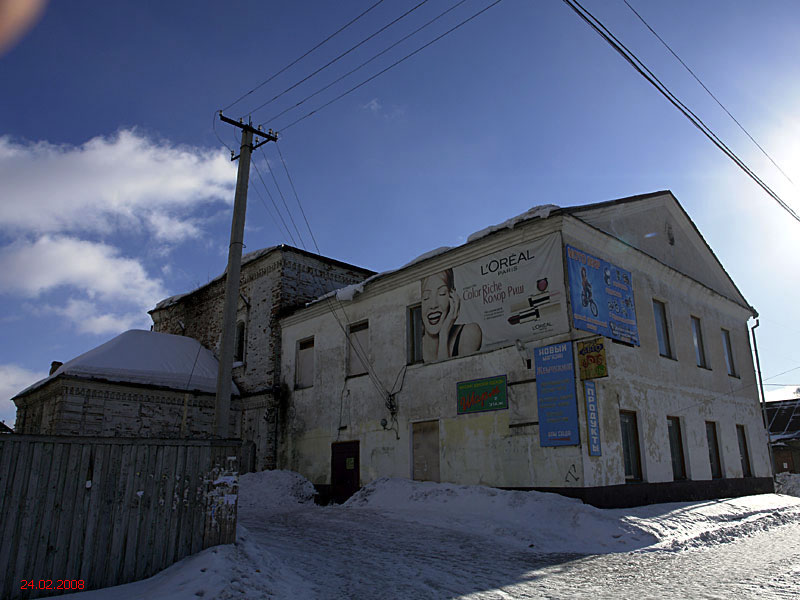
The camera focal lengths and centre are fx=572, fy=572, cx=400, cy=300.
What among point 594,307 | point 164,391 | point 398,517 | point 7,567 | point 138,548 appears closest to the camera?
point 7,567

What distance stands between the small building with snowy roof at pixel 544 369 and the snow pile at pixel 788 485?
2564 mm

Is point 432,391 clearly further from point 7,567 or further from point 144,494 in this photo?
point 7,567

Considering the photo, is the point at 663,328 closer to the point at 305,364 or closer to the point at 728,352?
the point at 728,352

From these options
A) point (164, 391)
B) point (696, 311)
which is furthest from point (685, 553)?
point (164, 391)

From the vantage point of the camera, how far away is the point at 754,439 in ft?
62.5

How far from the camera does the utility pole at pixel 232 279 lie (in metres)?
10.1

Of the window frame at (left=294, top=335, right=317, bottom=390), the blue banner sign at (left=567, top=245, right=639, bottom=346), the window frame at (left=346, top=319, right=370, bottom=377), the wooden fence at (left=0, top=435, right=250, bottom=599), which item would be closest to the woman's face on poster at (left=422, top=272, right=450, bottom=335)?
the window frame at (left=346, top=319, right=370, bottom=377)

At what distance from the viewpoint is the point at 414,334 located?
1622 centimetres

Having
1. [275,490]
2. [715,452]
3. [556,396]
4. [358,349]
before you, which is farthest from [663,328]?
[275,490]

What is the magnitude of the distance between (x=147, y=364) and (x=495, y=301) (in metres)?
13.3

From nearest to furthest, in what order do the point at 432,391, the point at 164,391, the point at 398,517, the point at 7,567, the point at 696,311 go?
1. the point at 7,567
2. the point at 398,517
3. the point at 432,391
4. the point at 696,311
5. the point at 164,391

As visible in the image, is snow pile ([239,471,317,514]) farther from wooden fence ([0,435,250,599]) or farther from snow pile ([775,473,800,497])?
snow pile ([775,473,800,497])

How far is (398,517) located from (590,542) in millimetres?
4058

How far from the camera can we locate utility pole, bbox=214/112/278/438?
10.1 m
